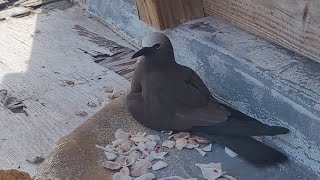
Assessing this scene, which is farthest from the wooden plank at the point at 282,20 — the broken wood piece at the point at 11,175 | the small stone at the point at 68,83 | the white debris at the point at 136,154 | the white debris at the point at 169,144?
the broken wood piece at the point at 11,175

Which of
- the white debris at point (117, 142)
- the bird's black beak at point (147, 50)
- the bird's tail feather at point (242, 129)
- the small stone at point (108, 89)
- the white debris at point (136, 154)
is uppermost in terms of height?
the bird's black beak at point (147, 50)

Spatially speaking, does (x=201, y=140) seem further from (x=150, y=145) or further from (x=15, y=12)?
(x=15, y=12)

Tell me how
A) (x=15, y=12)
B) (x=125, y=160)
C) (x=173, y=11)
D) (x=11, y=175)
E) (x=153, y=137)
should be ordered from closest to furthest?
(x=11, y=175) < (x=125, y=160) < (x=153, y=137) < (x=173, y=11) < (x=15, y=12)

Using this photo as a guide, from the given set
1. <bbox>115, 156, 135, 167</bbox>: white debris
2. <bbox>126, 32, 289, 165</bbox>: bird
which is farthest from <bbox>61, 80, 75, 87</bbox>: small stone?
<bbox>115, 156, 135, 167</bbox>: white debris

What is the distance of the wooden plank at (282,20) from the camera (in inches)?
81.4

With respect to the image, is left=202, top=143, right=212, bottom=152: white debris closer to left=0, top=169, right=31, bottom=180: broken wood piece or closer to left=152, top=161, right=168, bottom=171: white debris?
left=152, top=161, right=168, bottom=171: white debris

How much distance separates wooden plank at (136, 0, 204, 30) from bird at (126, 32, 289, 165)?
1.49 ft

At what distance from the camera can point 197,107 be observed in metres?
2.11

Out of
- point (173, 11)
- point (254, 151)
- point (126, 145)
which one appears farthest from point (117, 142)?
point (173, 11)

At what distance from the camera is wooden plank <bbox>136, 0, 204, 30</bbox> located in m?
2.64

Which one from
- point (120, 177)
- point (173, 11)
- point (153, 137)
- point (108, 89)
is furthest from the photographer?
point (108, 89)

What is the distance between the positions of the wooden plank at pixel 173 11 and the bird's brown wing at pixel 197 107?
522 millimetres

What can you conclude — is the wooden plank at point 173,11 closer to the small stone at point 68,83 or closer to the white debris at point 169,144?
the small stone at point 68,83

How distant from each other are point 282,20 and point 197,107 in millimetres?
439
